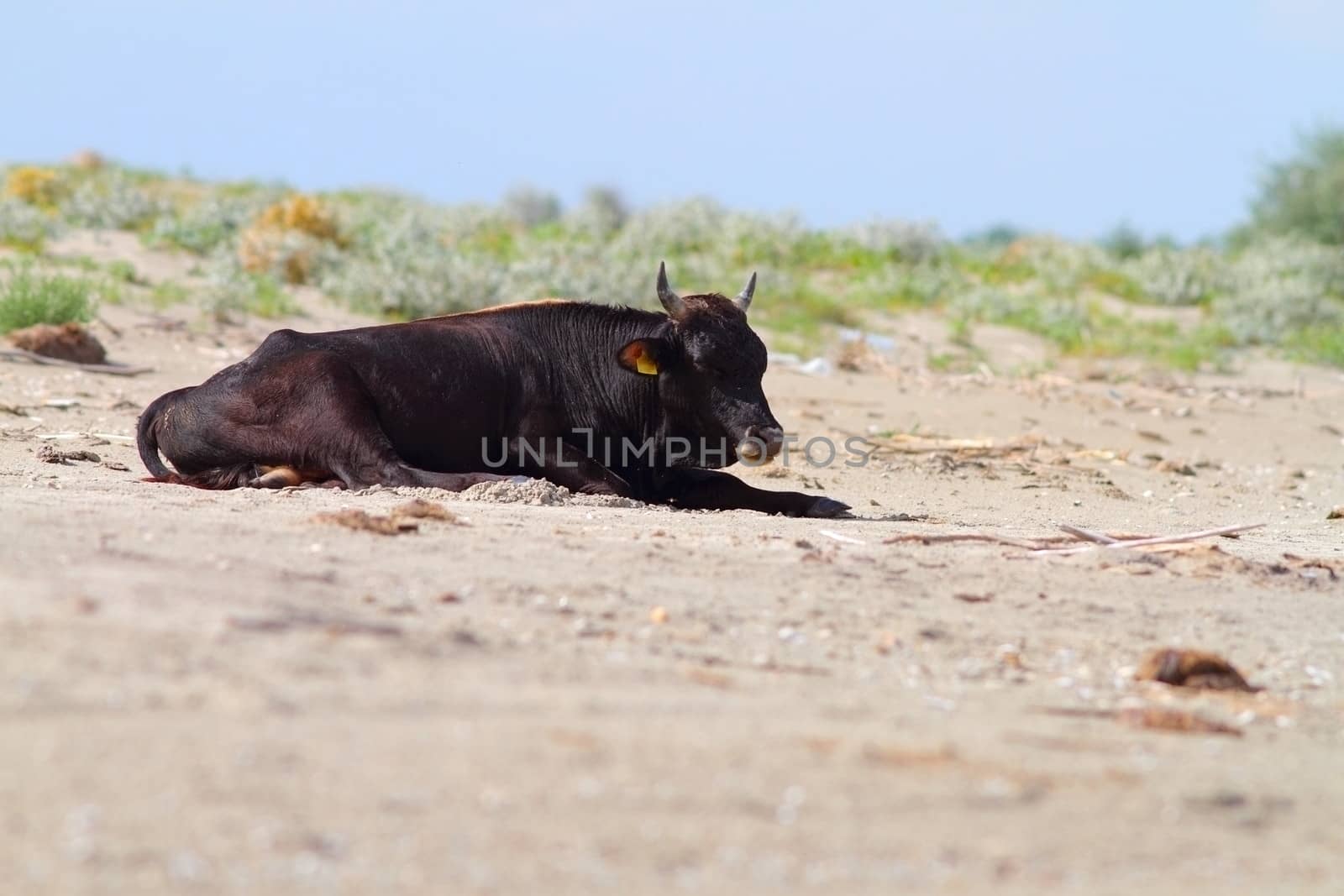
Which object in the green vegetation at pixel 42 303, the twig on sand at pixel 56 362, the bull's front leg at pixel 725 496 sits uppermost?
the green vegetation at pixel 42 303

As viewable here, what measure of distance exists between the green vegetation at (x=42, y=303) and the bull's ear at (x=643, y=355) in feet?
18.5

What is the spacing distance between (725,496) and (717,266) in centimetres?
1198

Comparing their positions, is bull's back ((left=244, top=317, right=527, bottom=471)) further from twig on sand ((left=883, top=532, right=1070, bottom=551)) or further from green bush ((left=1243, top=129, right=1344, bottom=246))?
green bush ((left=1243, top=129, right=1344, bottom=246))

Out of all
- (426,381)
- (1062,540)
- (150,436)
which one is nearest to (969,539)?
(1062,540)

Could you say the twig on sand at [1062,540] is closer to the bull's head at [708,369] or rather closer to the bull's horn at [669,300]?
the bull's head at [708,369]

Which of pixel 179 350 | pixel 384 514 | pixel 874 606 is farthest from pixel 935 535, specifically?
pixel 179 350

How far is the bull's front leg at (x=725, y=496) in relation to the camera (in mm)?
9352

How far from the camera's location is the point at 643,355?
973 cm

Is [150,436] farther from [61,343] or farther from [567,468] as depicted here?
[61,343]

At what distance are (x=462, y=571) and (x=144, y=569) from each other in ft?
3.61


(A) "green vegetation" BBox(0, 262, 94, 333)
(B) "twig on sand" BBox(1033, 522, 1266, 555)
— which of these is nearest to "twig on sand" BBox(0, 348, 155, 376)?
(A) "green vegetation" BBox(0, 262, 94, 333)

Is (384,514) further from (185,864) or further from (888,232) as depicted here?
(888,232)

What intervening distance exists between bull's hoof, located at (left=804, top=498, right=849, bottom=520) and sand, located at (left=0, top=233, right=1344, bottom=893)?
97 cm

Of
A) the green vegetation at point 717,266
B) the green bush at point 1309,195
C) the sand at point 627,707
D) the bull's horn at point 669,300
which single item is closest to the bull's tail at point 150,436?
the sand at point 627,707
